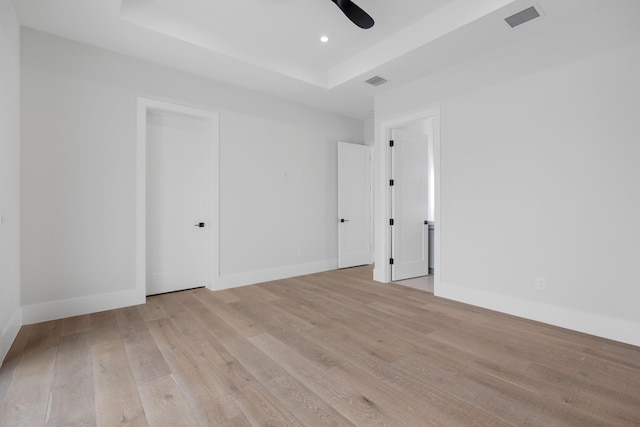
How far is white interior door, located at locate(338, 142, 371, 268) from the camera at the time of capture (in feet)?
18.2

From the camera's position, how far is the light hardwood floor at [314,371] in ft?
5.51

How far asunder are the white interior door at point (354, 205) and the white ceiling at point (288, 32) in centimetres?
171

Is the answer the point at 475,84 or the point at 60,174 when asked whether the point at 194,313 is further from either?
the point at 475,84

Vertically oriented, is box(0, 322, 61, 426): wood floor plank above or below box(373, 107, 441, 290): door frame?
below

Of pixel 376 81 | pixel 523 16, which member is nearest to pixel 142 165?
pixel 376 81

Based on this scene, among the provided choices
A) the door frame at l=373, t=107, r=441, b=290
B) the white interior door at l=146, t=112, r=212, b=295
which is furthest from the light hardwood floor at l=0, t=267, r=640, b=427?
the door frame at l=373, t=107, r=441, b=290

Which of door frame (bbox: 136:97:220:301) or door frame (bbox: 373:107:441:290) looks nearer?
door frame (bbox: 136:97:220:301)

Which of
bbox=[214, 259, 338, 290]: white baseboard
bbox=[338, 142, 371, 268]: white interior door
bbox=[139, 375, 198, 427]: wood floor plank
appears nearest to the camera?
bbox=[139, 375, 198, 427]: wood floor plank

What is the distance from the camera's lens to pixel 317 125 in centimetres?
532

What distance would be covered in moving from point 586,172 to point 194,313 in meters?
4.03

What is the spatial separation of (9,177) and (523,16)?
4.61 m

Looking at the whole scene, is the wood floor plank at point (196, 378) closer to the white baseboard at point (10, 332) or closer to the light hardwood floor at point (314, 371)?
the light hardwood floor at point (314, 371)

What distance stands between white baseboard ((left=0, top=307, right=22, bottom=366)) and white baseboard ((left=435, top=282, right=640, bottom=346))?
13.6 ft

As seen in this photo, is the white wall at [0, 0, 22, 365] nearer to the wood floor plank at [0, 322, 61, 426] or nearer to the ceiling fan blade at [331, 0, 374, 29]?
the wood floor plank at [0, 322, 61, 426]
